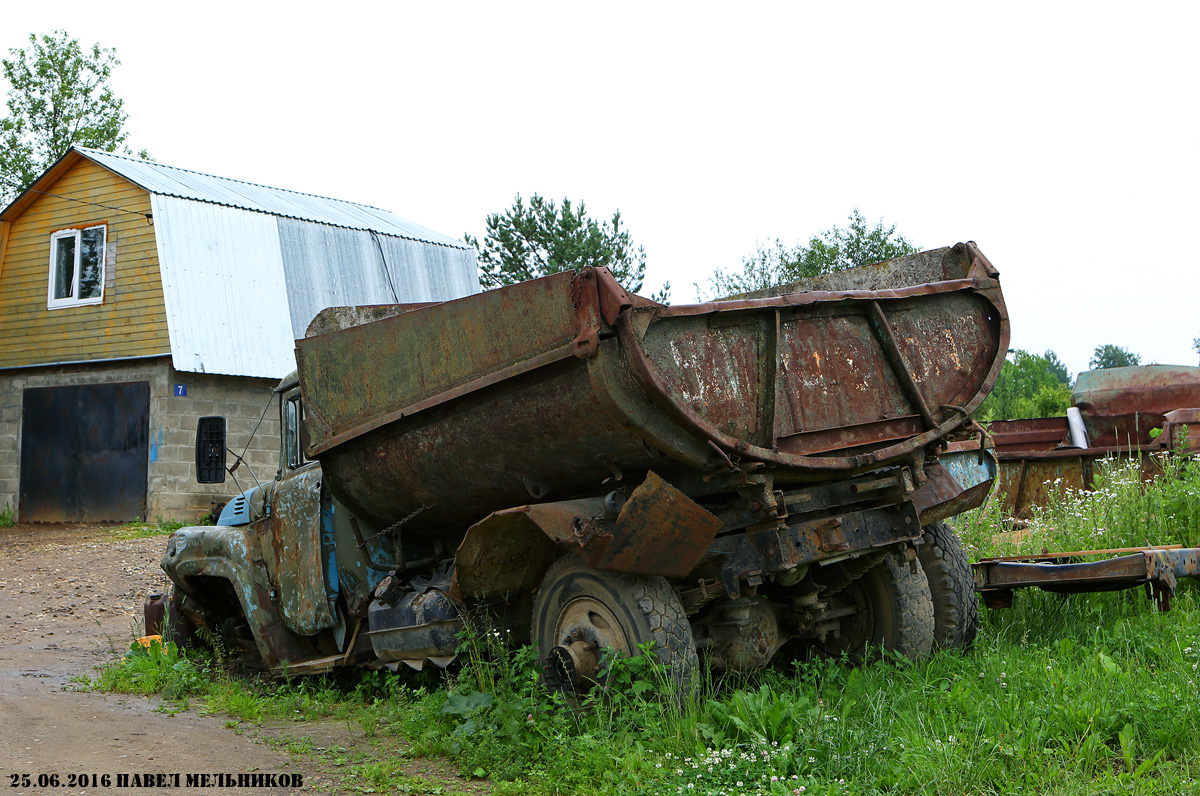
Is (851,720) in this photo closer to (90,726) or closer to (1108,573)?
(1108,573)

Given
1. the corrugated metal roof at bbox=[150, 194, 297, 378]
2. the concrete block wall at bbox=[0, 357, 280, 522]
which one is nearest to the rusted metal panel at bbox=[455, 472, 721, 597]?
the concrete block wall at bbox=[0, 357, 280, 522]

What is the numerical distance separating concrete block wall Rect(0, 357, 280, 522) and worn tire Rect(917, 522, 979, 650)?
42.1ft

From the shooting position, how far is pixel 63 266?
63.0 ft

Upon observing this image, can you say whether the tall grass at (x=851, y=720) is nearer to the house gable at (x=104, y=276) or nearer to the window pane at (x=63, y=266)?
the house gable at (x=104, y=276)

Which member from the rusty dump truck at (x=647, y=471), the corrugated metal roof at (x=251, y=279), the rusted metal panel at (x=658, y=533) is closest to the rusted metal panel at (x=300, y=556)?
the rusty dump truck at (x=647, y=471)

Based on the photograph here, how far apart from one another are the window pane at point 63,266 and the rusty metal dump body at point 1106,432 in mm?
16426

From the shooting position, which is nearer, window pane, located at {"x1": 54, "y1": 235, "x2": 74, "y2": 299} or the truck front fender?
the truck front fender

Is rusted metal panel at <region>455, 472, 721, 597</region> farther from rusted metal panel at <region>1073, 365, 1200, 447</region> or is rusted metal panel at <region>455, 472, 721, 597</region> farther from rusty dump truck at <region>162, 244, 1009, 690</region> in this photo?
rusted metal panel at <region>1073, 365, 1200, 447</region>

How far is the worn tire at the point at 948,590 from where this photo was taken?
18.4ft

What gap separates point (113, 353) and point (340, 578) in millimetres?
13463

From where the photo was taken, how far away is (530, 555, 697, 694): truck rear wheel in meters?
4.45

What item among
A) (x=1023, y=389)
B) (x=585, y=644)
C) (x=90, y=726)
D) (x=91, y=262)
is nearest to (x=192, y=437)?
(x=91, y=262)

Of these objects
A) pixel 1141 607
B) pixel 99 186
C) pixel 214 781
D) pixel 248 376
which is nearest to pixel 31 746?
pixel 214 781

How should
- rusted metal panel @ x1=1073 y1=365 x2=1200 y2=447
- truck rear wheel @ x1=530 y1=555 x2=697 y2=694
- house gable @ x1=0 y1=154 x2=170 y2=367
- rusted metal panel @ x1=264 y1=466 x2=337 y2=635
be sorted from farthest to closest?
house gable @ x1=0 y1=154 x2=170 y2=367, rusted metal panel @ x1=1073 y1=365 x2=1200 y2=447, rusted metal panel @ x1=264 y1=466 x2=337 y2=635, truck rear wheel @ x1=530 y1=555 x2=697 y2=694
